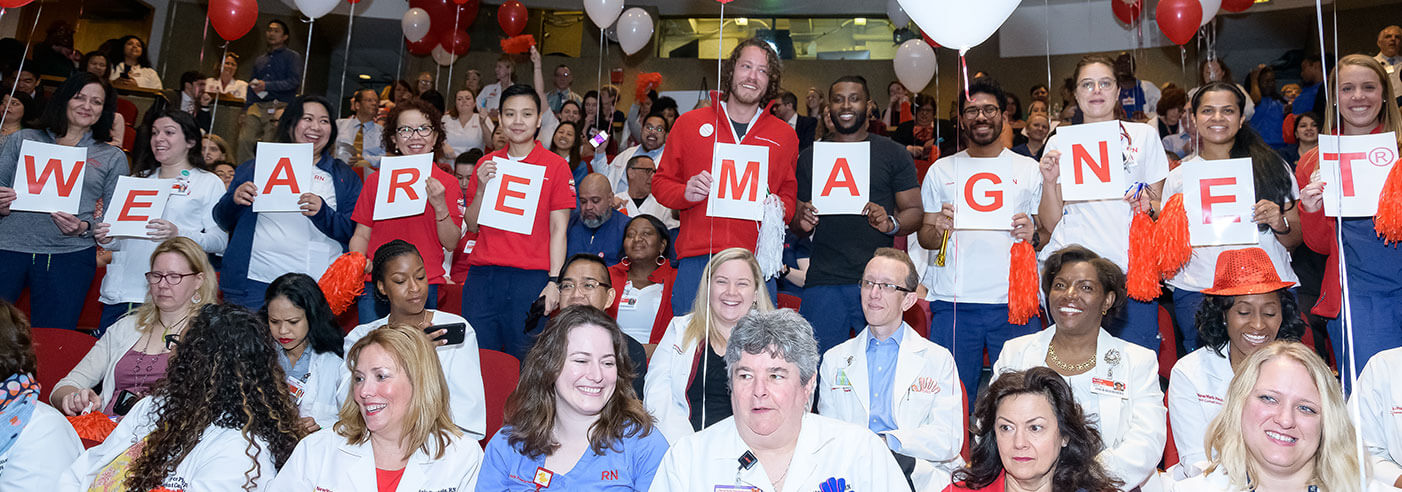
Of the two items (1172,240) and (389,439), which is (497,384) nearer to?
(389,439)

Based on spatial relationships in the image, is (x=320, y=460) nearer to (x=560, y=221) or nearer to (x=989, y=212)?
(x=560, y=221)

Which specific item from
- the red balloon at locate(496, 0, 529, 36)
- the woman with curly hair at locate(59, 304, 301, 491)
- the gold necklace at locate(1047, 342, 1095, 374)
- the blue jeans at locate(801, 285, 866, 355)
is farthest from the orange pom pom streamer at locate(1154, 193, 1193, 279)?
the red balloon at locate(496, 0, 529, 36)

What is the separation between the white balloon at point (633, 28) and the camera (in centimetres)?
1024

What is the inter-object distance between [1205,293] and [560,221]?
2704 millimetres

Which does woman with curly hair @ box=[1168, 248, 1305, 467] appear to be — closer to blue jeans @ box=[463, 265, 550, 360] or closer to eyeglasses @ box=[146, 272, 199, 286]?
blue jeans @ box=[463, 265, 550, 360]

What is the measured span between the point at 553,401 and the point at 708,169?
1867 millimetres

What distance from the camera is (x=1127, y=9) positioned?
1054cm

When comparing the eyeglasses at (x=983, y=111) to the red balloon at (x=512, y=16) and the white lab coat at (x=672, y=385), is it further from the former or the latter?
the red balloon at (x=512, y=16)

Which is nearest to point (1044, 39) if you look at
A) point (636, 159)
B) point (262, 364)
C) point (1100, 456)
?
point (636, 159)

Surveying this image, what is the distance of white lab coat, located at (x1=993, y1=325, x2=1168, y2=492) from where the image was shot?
337 centimetres

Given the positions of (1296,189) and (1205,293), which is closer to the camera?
(1205,293)

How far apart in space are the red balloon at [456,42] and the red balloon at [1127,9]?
676 centimetres

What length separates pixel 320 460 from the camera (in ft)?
10.2

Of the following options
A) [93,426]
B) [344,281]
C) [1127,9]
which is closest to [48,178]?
[344,281]
